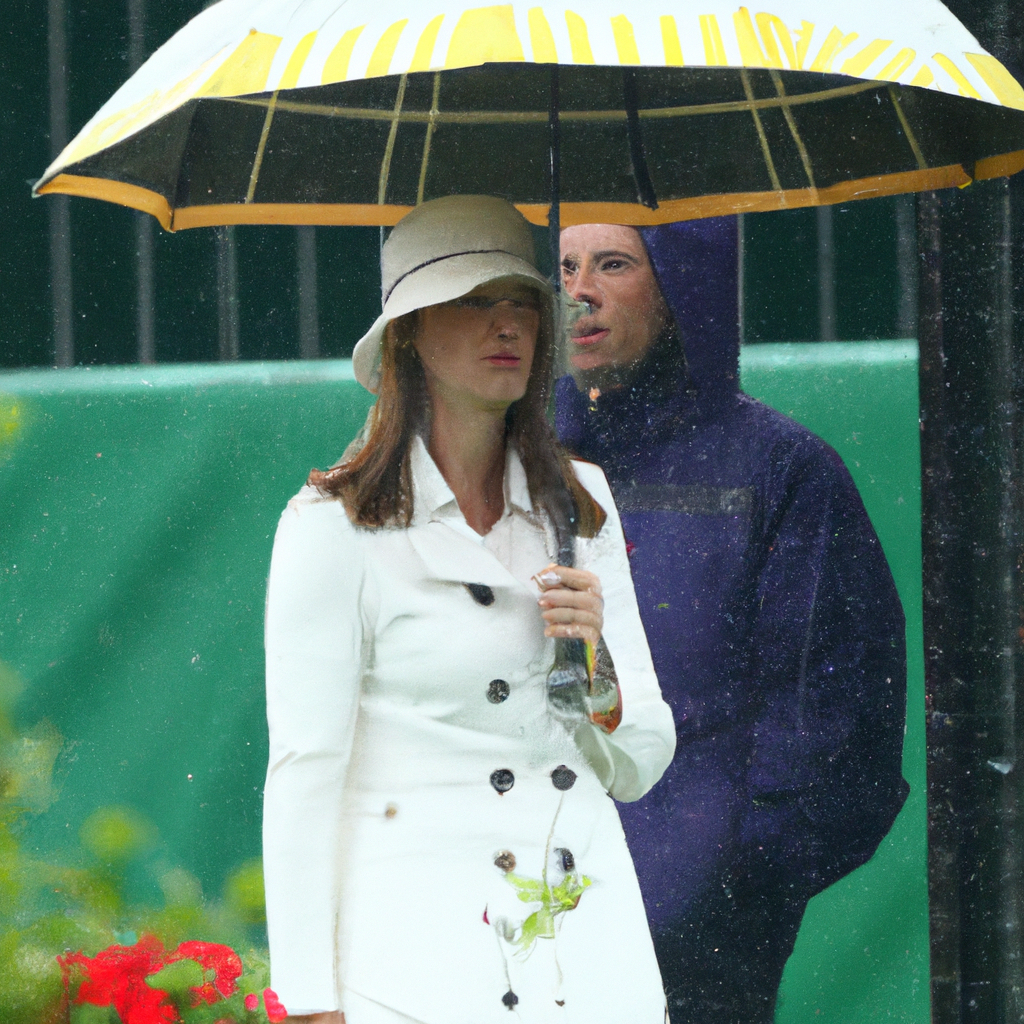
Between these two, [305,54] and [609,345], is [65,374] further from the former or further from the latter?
[305,54]

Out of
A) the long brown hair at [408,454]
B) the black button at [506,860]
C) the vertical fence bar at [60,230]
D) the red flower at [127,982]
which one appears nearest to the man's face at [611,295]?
the long brown hair at [408,454]

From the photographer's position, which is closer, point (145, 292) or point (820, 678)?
point (820, 678)

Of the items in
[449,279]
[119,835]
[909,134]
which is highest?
[909,134]

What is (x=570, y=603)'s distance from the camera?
2555 mm

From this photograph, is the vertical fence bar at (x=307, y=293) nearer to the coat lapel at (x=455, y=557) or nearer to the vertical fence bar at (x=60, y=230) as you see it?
the vertical fence bar at (x=60, y=230)

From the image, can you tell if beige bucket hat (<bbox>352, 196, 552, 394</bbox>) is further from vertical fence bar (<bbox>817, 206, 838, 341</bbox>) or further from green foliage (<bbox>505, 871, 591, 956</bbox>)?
green foliage (<bbox>505, 871, 591, 956</bbox>)

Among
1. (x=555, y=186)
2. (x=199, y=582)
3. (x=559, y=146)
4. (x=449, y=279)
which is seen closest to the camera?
(x=449, y=279)

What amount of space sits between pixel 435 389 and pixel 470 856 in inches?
33.2

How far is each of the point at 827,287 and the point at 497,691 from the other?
126 centimetres

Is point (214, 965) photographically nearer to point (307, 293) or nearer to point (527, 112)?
point (307, 293)

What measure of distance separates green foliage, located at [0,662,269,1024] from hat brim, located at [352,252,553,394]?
1344 millimetres

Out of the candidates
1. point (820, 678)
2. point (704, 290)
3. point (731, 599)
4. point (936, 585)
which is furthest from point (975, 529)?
point (704, 290)

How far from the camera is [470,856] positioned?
2.45 m

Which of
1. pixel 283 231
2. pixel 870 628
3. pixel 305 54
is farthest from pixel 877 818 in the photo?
pixel 305 54
